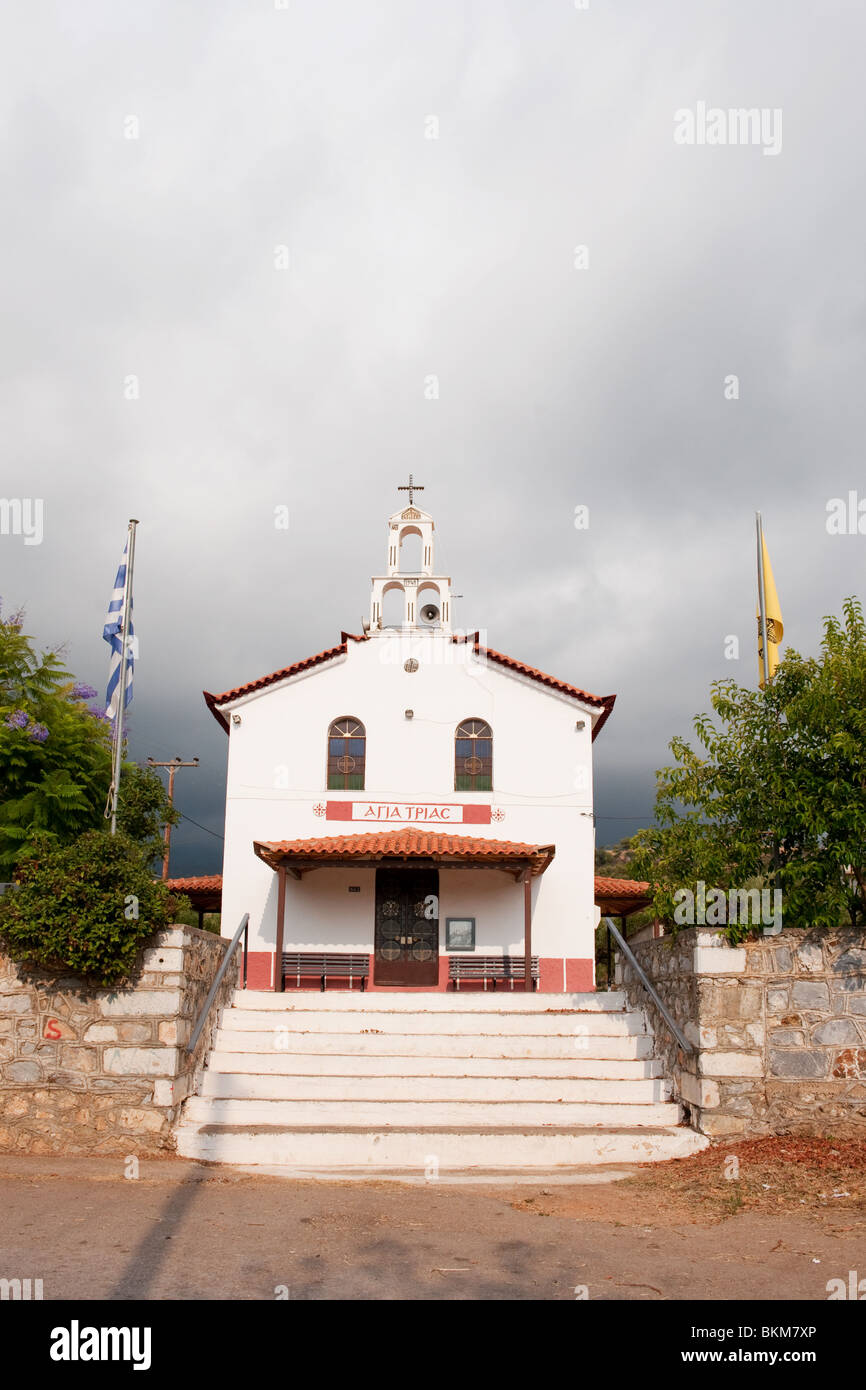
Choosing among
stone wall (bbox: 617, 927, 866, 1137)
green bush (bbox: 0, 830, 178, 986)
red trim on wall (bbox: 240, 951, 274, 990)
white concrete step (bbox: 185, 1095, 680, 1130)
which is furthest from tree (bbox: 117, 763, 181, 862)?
stone wall (bbox: 617, 927, 866, 1137)

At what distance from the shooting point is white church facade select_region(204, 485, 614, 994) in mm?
17875

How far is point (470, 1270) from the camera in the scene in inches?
232

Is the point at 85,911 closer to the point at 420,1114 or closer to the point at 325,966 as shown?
the point at 420,1114

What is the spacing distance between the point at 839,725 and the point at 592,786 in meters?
9.48

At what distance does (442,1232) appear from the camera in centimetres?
684

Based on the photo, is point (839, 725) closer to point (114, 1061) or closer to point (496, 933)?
point (114, 1061)

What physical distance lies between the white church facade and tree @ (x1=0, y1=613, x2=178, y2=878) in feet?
11.1

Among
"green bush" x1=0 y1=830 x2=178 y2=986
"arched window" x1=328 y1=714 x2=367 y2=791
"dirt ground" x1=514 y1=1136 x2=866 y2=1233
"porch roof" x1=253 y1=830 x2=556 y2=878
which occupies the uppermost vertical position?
"arched window" x1=328 y1=714 x2=367 y2=791

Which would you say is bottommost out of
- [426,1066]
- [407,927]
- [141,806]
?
[426,1066]

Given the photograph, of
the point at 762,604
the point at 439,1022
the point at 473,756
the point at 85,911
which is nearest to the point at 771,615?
the point at 762,604

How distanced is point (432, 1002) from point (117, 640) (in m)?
6.36

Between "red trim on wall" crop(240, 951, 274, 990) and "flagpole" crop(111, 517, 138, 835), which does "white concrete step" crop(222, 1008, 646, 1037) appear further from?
"red trim on wall" crop(240, 951, 274, 990)

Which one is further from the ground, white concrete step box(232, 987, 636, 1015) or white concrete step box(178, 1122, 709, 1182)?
white concrete step box(232, 987, 636, 1015)

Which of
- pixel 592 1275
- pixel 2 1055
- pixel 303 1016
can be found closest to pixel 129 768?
pixel 303 1016
